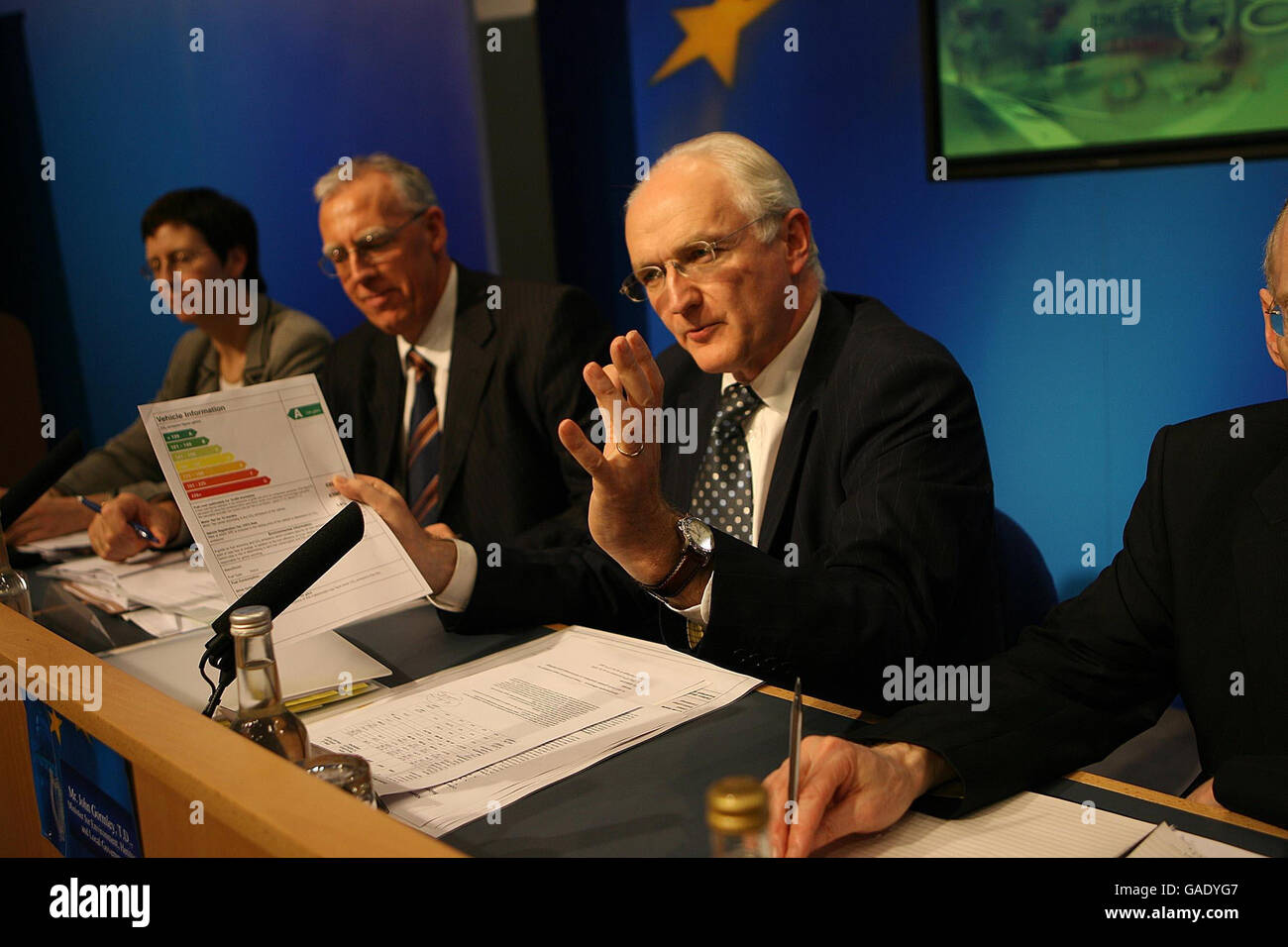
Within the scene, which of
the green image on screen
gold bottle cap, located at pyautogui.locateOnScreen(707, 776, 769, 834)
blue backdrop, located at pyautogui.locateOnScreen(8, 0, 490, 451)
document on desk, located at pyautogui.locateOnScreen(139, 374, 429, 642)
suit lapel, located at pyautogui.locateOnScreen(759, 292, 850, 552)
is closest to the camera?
gold bottle cap, located at pyautogui.locateOnScreen(707, 776, 769, 834)

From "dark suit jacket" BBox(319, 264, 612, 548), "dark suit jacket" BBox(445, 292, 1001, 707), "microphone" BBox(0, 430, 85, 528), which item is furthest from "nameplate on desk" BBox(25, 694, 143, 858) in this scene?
"dark suit jacket" BBox(319, 264, 612, 548)

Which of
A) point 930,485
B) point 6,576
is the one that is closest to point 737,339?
point 930,485

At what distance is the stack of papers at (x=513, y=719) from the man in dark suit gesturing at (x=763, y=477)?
86mm

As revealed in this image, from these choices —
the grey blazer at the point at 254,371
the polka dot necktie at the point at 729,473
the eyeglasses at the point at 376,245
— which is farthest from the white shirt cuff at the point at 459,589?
the grey blazer at the point at 254,371

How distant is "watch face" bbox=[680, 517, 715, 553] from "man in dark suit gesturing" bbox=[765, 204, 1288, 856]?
0.34 m

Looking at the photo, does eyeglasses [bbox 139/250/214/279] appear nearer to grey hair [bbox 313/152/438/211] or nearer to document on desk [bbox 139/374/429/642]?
grey hair [bbox 313/152/438/211]

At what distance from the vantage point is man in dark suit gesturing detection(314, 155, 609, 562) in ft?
8.34

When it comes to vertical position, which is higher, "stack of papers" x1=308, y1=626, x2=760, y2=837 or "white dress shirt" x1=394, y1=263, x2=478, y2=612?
"white dress shirt" x1=394, y1=263, x2=478, y2=612

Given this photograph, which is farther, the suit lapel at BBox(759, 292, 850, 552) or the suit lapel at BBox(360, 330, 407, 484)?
the suit lapel at BBox(360, 330, 407, 484)

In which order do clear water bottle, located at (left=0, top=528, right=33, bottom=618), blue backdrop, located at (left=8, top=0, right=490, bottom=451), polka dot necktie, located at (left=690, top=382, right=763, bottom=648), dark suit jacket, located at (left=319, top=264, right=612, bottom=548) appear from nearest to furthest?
clear water bottle, located at (left=0, top=528, right=33, bottom=618) → polka dot necktie, located at (left=690, top=382, right=763, bottom=648) → dark suit jacket, located at (left=319, top=264, right=612, bottom=548) → blue backdrop, located at (left=8, top=0, right=490, bottom=451)

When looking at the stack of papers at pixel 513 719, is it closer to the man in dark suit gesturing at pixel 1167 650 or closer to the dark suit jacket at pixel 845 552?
the dark suit jacket at pixel 845 552

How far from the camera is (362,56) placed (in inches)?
147

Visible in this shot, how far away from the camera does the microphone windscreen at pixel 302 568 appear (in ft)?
3.51
